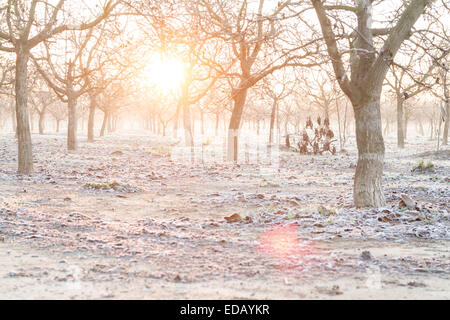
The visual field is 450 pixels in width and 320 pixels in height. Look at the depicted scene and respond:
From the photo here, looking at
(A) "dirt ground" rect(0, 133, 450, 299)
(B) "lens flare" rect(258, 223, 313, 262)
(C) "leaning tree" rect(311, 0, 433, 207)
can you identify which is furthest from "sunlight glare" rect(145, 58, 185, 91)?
(B) "lens flare" rect(258, 223, 313, 262)

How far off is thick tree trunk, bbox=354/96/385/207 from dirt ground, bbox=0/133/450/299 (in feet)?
1.17

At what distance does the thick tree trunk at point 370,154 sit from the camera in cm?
764

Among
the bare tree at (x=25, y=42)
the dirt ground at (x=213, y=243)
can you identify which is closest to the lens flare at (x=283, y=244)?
the dirt ground at (x=213, y=243)

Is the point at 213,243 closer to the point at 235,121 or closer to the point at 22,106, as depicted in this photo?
the point at 22,106

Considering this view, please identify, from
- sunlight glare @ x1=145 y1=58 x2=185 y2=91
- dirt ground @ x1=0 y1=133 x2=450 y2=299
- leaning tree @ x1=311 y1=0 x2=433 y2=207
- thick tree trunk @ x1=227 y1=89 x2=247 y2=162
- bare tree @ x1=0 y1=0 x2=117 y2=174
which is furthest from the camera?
sunlight glare @ x1=145 y1=58 x2=185 y2=91

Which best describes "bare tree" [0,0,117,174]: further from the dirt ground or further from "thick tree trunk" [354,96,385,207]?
"thick tree trunk" [354,96,385,207]

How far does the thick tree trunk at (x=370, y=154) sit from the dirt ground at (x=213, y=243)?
36cm

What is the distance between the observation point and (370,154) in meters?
7.71

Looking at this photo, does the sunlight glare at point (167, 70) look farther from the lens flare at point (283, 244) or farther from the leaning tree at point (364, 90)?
the lens flare at point (283, 244)

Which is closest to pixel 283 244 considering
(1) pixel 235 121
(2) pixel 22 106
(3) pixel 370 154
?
(3) pixel 370 154

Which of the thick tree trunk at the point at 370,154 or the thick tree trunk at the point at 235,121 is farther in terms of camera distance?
the thick tree trunk at the point at 235,121

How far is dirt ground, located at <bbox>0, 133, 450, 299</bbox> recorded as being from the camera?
3.88 meters
